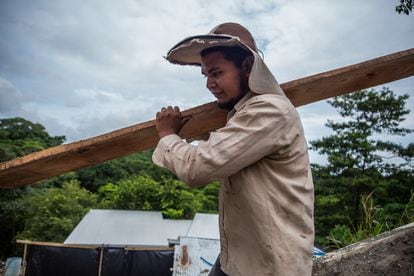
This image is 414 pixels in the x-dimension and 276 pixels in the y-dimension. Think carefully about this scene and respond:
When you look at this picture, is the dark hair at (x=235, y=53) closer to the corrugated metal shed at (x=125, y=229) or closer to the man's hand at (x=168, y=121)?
the man's hand at (x=168, y=121)

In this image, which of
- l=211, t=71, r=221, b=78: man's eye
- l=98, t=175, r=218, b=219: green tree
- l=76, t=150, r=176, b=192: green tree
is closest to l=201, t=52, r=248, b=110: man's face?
l=211, t=71, r=221, b=78: man's eye

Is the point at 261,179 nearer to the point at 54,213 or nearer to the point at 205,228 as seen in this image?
the point at 205,228

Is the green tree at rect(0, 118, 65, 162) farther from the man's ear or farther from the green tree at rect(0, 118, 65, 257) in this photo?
the man's ear

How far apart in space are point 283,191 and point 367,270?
5.71 ft

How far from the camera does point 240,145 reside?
120 centimetres

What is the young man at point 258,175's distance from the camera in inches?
47.6

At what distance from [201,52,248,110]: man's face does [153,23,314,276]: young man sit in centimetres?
6

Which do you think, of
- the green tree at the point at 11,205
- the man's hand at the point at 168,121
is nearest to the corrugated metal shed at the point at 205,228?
the green tree at the point at 11,205

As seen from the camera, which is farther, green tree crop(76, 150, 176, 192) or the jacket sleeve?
green tree crop(76, 150, 176, 192)

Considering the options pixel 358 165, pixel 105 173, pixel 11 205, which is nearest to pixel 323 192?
pixel 358 165

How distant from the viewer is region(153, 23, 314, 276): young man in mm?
1209

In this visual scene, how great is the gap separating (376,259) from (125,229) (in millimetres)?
16380

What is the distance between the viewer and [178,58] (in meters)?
1.77

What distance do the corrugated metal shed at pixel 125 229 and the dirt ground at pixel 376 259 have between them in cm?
1424
